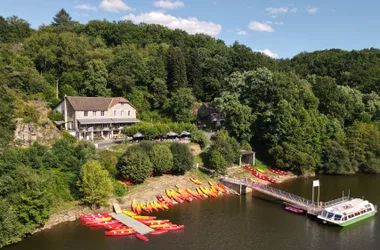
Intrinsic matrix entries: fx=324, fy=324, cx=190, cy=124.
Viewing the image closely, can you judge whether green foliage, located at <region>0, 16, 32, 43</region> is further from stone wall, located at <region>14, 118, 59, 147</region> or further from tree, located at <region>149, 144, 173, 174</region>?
tree, located at <region>149, 144, 173, 174</region>

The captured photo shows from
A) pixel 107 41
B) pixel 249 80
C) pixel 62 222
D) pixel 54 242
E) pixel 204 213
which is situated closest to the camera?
pixel 54 242

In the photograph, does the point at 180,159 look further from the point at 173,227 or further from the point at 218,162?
the point at 173,227

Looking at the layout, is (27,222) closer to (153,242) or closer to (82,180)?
(82,180)

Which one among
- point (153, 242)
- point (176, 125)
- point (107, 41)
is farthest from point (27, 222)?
point (107, 41)

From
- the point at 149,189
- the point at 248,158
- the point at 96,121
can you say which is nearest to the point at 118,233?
the point at 149,189

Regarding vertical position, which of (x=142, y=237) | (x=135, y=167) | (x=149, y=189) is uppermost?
(x=135, y=167)

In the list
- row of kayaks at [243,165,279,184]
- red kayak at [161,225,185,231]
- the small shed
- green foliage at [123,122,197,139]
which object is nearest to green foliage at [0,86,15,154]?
green foliage at [123,122,197,139]

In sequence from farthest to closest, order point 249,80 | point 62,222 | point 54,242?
point 249,80
point 62,222
point 54,242
